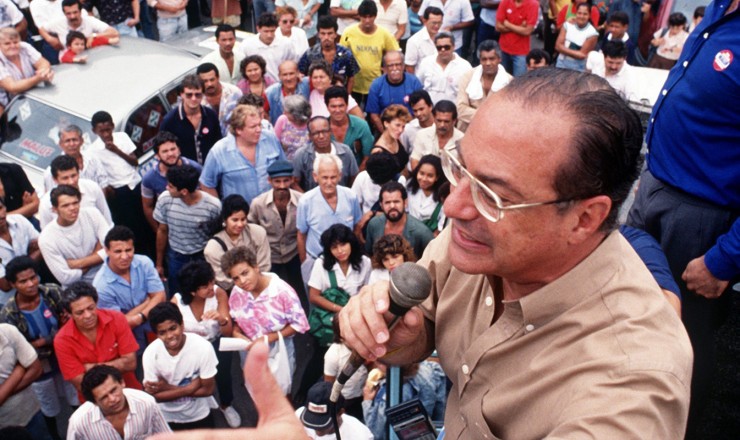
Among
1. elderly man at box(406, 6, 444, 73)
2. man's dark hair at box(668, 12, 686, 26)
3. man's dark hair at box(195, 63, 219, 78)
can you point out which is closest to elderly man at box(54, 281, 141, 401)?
man's dark hair at box(195, 63, 219, 78)

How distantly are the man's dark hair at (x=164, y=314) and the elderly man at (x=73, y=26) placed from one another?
556cm

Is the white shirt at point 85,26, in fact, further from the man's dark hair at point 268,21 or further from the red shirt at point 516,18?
the red shirt at point 516,18

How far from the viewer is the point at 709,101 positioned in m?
3.06

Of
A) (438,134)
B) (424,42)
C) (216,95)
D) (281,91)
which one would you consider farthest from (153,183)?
(424,42)

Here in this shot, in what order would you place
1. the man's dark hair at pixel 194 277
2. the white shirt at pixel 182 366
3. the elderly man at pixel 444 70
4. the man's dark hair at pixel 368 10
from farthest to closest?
the man's dark hair at pixel 368 10
the elderly man at pixel 444 70
the man's dark hair at pixel 194 277
the white shirt at pixel 182 366

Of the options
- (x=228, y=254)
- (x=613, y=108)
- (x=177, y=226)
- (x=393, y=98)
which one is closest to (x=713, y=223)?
(x=613, y=108)

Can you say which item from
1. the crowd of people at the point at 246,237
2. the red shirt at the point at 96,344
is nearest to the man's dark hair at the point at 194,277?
the crowd of people at the point at 246,237

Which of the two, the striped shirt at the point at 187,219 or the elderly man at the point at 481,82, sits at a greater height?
the elderly man at the point at 481,82

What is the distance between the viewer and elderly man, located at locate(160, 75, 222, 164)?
26.3 ft

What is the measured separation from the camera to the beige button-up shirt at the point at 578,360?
158 cm

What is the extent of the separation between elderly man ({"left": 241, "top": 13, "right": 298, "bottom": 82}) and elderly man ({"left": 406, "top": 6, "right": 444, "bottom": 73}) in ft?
5.35

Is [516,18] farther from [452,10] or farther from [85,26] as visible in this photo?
[85,26]

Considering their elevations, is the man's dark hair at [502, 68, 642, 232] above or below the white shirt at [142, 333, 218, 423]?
above

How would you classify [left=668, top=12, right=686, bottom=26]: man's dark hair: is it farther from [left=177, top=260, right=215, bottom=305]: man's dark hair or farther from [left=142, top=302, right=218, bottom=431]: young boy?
[left=142, top=302, right=218, bottom=431]: young boy
